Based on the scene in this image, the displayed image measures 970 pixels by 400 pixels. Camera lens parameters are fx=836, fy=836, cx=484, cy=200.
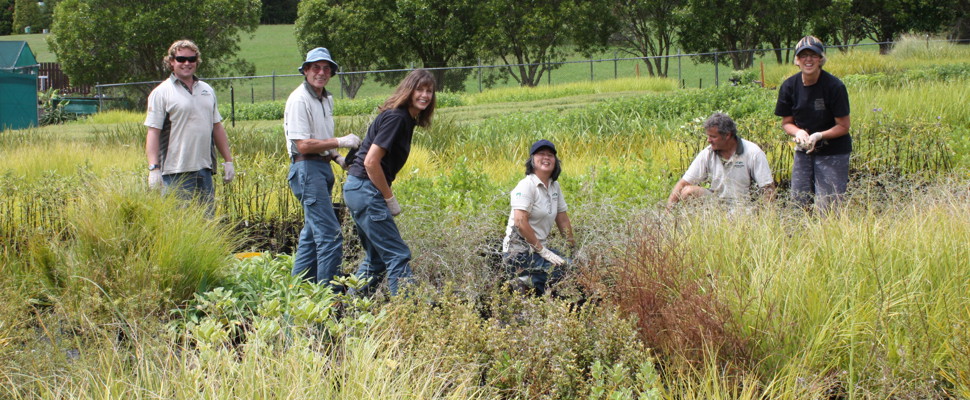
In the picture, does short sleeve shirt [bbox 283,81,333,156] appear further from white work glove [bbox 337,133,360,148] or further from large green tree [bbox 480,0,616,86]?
large green tree [bbox 480,0,616,86]

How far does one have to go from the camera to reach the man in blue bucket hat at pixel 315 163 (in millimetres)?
4797

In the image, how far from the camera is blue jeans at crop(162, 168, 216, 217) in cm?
533

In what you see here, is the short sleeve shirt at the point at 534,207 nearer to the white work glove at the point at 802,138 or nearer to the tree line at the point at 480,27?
the white work glove at the point at 802,138

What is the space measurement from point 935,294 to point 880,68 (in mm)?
17451

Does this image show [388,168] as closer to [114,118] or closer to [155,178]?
[155,178]

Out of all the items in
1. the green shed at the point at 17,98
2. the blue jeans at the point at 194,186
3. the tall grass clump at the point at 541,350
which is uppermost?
the green shed at the point at 17,98

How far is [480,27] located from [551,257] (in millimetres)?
30305

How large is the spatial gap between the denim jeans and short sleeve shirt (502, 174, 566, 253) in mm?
1852

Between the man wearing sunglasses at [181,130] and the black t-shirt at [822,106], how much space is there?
3867mm

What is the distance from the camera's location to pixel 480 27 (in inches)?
1344

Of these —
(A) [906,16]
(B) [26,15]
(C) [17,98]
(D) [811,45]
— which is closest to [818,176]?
(D) [811,45]

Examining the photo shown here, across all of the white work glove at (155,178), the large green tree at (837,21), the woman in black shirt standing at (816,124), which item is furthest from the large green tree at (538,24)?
the white work glove at (155,178)

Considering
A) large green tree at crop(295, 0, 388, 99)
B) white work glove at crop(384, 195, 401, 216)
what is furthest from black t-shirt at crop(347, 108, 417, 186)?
large green tree at crop(295, 0, 388, 99)

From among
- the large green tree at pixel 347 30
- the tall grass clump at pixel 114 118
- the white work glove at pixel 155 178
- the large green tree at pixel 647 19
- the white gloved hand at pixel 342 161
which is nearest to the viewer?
the white gloved hand at pixel 342 161
